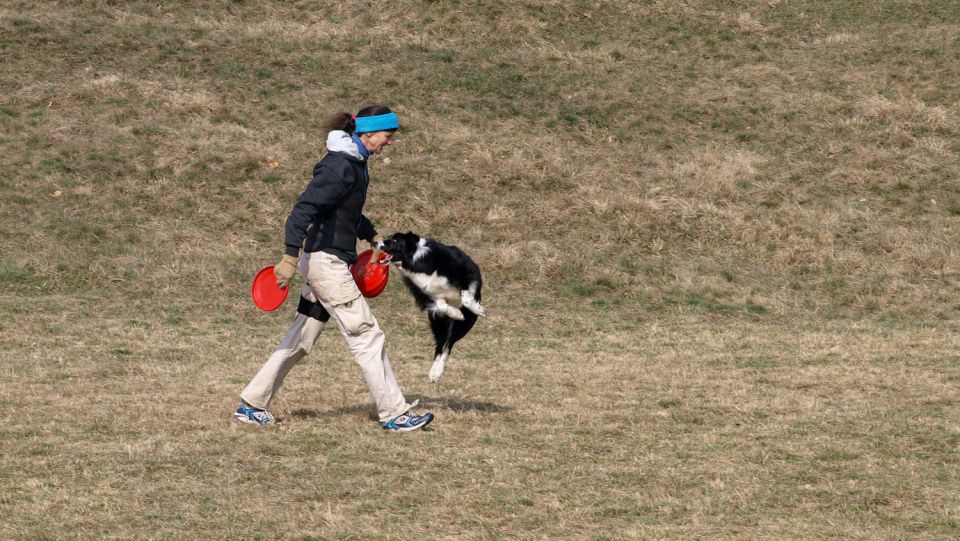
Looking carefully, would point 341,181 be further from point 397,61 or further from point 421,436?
point 397,61

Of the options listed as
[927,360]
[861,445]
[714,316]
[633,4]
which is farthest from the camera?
[633,4]

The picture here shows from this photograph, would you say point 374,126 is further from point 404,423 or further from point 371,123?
point 404,423

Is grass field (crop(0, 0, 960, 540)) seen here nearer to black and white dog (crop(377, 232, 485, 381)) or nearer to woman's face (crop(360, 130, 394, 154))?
black and white dog (crop(377, 232, 485, 381))

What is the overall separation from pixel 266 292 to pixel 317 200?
3.05 feet

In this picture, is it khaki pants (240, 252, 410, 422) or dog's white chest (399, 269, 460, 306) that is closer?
khaki pants (240, 252, 410, 422)

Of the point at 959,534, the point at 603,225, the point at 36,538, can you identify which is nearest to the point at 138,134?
the point at 603,225

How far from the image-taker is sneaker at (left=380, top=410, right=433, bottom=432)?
311 inches

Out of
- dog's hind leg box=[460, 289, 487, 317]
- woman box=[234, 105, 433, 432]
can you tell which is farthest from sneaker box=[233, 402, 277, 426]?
dog's hind leg box=[460, 289, 487, 317]

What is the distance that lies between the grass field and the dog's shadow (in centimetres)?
7

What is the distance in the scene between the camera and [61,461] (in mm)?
7035

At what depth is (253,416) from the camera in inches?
319

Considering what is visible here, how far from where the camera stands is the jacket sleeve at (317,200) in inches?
282

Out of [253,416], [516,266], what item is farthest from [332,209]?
[516,266]

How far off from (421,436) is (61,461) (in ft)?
8.04
